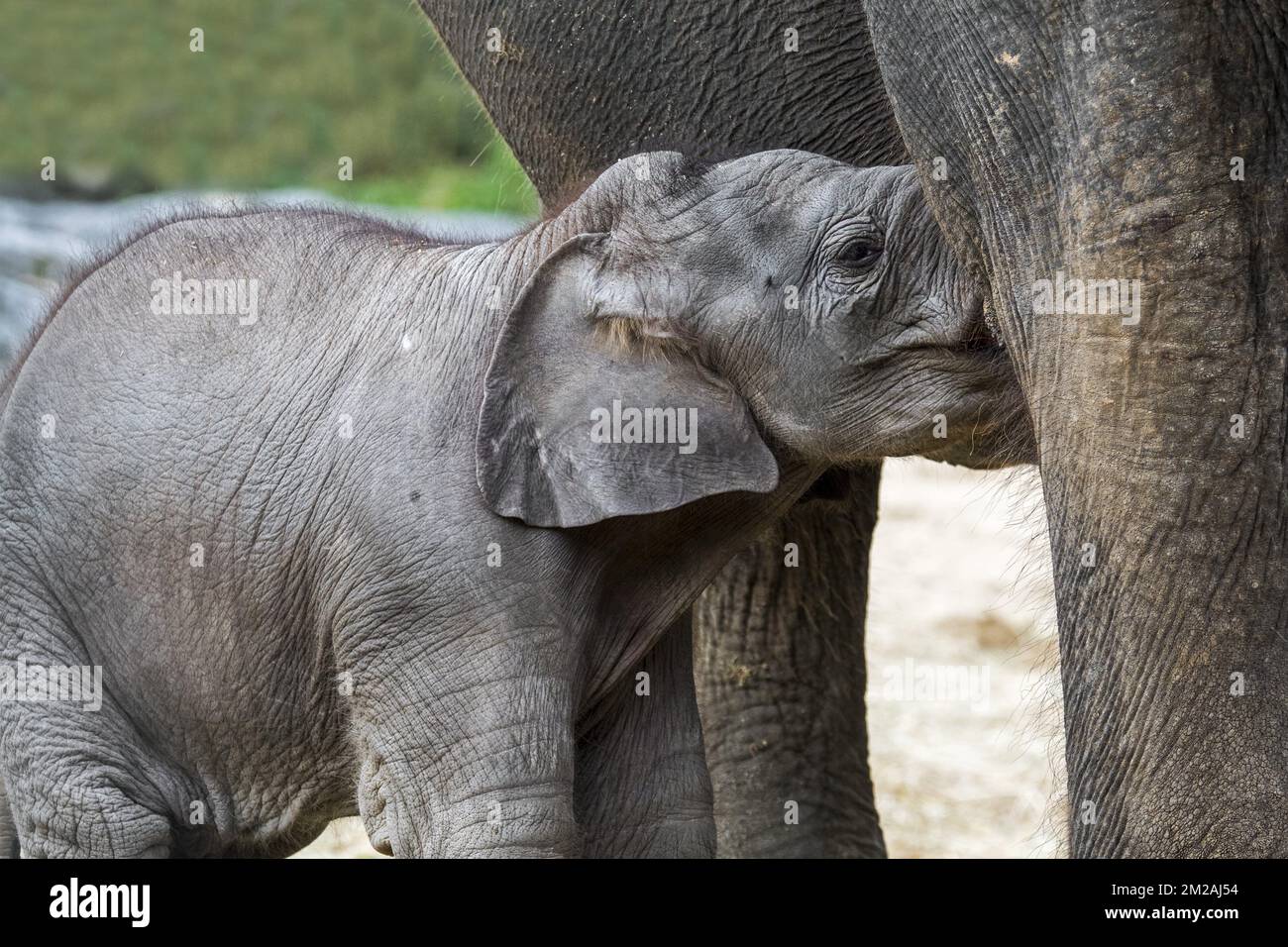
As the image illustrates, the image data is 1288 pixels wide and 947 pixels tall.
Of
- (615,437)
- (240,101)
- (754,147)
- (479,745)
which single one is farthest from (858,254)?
(240,101)

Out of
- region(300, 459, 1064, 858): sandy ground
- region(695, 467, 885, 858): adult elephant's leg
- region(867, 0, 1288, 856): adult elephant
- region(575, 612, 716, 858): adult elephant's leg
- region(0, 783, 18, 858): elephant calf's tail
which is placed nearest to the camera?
region(867, 0, 1288, 856): adult elephant

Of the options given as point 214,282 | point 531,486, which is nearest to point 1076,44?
point 531,486

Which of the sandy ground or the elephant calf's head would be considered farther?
the sandy ground

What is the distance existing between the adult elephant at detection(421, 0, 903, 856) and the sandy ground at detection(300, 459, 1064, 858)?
15.3 inches

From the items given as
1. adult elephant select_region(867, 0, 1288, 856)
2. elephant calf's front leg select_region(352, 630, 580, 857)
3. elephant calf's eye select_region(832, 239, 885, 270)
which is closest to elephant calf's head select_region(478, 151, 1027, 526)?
elephant calf's eye select_region(832, 239, 885, 270)

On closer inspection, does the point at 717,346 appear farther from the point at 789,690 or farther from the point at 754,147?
the point at 789,690

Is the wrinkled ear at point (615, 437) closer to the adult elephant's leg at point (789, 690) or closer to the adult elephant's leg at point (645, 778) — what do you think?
the adult elephant's leg at point (645, 778)

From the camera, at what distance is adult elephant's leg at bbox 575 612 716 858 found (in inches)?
120

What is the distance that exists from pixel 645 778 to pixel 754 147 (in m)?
1.07

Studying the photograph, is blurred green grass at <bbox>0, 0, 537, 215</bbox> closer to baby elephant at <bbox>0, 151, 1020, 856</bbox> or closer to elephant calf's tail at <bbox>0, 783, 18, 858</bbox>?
elephant calf's tail at <bbox>0, 783, 18, 858</bbox>

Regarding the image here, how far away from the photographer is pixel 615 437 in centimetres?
273

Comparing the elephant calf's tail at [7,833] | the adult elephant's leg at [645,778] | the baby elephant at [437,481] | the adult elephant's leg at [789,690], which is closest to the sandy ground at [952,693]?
the adult elephant's leg at [789,690]

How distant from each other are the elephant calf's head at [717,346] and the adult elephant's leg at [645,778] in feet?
1.50

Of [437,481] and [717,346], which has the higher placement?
[717,346]
